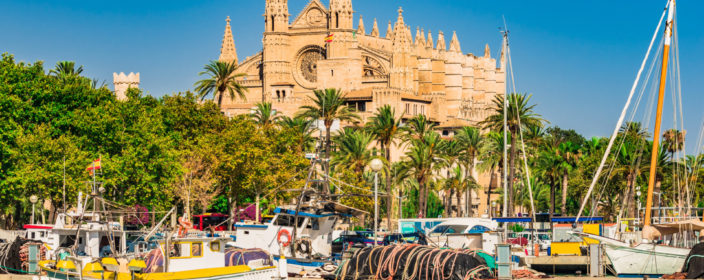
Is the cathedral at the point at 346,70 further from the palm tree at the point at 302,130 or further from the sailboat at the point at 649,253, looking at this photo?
the sailboat at the point at 649,253

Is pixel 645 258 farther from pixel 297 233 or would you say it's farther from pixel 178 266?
pixel 178 266

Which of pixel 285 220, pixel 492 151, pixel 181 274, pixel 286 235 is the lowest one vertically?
pixel 181 274

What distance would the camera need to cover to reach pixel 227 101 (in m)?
137

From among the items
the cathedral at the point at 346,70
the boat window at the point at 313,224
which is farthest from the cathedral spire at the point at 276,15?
the boat window at the point at 313,224

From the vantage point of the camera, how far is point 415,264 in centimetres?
3112

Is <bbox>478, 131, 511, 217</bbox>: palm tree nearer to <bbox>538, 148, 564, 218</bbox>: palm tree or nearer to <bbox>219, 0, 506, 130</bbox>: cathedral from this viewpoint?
<bbox>538, 148, 564, 218</bbox>: palm tree

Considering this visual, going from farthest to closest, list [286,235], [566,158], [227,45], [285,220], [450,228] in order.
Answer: [227,45], [566,158], [450,228], [285,220], [286,235]

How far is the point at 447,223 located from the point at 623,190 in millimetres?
29935

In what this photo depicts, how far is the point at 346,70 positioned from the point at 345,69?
19 cm

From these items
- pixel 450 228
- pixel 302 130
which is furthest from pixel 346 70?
pixel 450 228

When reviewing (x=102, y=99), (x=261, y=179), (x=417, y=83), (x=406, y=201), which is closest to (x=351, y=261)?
(x=261, y=179)

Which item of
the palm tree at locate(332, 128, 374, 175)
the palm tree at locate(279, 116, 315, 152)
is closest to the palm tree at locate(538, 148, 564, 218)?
the palm tree at locate(332, 128, 374, 175)

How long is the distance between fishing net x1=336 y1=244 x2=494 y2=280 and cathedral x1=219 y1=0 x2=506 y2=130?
84116mm

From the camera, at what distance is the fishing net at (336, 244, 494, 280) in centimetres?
3064
